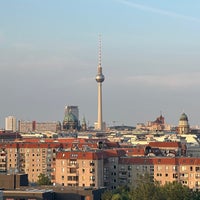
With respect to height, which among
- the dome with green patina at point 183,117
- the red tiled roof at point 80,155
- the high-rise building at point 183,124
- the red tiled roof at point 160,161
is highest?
the dome with green patina at point 183,117

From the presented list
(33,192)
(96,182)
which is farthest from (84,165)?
(33,192)

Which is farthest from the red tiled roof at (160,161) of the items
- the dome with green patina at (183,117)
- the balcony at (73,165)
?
the dome with green patina at (183,117)

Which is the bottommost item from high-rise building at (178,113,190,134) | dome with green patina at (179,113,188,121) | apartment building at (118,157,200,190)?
apartment building at (118,157,200,190)

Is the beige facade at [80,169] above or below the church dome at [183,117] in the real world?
below

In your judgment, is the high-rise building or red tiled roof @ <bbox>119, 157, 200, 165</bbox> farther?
the high-rise building

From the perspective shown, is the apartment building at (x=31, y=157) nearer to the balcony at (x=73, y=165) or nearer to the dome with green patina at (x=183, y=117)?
the balcony at (x=73, y=165)

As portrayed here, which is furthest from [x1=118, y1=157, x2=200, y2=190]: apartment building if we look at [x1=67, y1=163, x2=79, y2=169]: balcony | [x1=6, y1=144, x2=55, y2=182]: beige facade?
[x1=6, y1=144, x2=55, y2=182]: beige facade

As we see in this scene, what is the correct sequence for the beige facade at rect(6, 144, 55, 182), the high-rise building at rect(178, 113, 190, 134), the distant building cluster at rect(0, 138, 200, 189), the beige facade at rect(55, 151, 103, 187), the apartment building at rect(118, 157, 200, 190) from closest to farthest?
the apartment building at rect(118, 157, 200, 190)
the distant building cluster at rect(0, 138, 200, 189)
the beige facade at rect(55, 151, 103, 187)
the beige facade at rect(6, 144, 55, 182)
the high-rise building at rect(178, 113, 190, 134)

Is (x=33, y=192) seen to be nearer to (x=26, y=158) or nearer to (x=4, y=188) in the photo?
(x=4, y=188)

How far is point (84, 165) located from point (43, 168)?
19.5m

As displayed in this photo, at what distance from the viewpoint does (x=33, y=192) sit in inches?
2315

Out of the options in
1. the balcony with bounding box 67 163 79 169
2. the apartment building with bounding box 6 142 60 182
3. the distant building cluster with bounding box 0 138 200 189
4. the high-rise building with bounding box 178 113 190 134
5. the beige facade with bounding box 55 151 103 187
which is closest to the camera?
the distant building cluster with bounding box 0 138 200 189

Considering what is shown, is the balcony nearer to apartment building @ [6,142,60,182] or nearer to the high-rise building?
apartment building @ [6,142,60,182]

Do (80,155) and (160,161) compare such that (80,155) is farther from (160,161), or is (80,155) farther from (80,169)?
(160,161)
